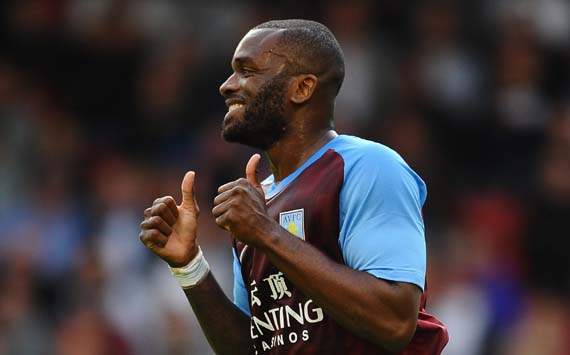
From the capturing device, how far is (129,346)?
9.44 m

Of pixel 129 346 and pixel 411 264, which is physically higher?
pixel 411 264

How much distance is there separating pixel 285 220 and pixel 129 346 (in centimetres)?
521

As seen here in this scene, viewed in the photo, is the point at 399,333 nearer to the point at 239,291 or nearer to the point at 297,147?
the point at 297,147

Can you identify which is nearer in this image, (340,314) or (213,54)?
(340,314)

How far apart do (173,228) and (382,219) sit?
948 mm

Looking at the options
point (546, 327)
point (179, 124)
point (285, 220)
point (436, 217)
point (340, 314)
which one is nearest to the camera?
point (340, 314)

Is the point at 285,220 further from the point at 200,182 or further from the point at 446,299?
the point at 200,182

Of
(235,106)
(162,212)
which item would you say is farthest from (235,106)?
(162,212)

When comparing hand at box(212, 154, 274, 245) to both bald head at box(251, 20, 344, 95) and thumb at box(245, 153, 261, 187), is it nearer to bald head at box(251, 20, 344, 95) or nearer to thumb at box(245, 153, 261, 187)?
thumb at box(245, 153, 261, 187)

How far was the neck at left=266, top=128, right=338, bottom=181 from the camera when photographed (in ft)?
15.3

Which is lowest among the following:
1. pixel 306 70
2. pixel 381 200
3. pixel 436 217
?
pixel 436 217

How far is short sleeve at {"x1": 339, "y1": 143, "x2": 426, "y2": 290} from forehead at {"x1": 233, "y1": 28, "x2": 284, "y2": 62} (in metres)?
0.56

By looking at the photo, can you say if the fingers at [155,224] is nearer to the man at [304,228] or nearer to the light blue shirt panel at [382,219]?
the man at [304,228]

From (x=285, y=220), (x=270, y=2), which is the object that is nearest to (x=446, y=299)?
(x=270, y=2)
